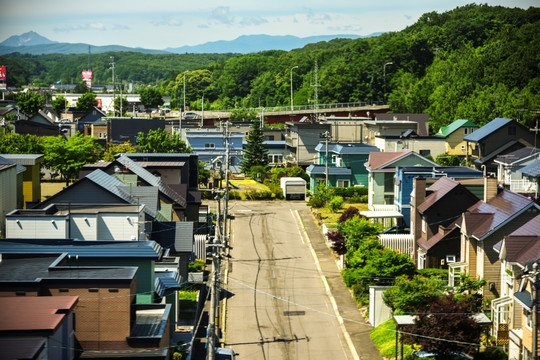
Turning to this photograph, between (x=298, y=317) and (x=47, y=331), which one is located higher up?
(x=47, y=331)

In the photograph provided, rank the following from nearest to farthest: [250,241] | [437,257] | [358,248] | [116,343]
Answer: [116,343] < [437,257] < [358,248] < [250,241]

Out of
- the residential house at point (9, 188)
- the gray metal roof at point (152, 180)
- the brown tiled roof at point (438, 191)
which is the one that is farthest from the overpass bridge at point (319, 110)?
the residential house at point (9, 188)

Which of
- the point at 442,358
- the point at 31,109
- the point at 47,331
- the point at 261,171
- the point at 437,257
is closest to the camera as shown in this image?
the point at 47,331

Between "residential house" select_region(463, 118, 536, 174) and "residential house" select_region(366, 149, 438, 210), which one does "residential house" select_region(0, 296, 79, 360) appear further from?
"residential house" select_region(463, 118, 536, 174)

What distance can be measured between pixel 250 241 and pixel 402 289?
55.5 feet

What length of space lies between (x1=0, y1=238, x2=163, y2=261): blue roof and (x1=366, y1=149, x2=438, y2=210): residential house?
85.0 ft

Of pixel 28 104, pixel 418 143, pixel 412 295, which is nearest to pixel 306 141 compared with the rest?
pixel 418 143

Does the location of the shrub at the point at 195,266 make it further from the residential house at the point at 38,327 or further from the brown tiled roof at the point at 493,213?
the residential house at the point at 38,327

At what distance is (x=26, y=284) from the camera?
19.5 meters

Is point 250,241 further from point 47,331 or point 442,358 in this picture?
point 47,331

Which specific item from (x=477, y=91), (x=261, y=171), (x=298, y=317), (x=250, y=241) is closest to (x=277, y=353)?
(x=298, y=317)

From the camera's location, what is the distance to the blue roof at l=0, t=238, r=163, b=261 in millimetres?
23797

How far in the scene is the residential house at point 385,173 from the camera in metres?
49.2

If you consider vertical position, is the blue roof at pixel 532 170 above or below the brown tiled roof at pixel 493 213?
above
